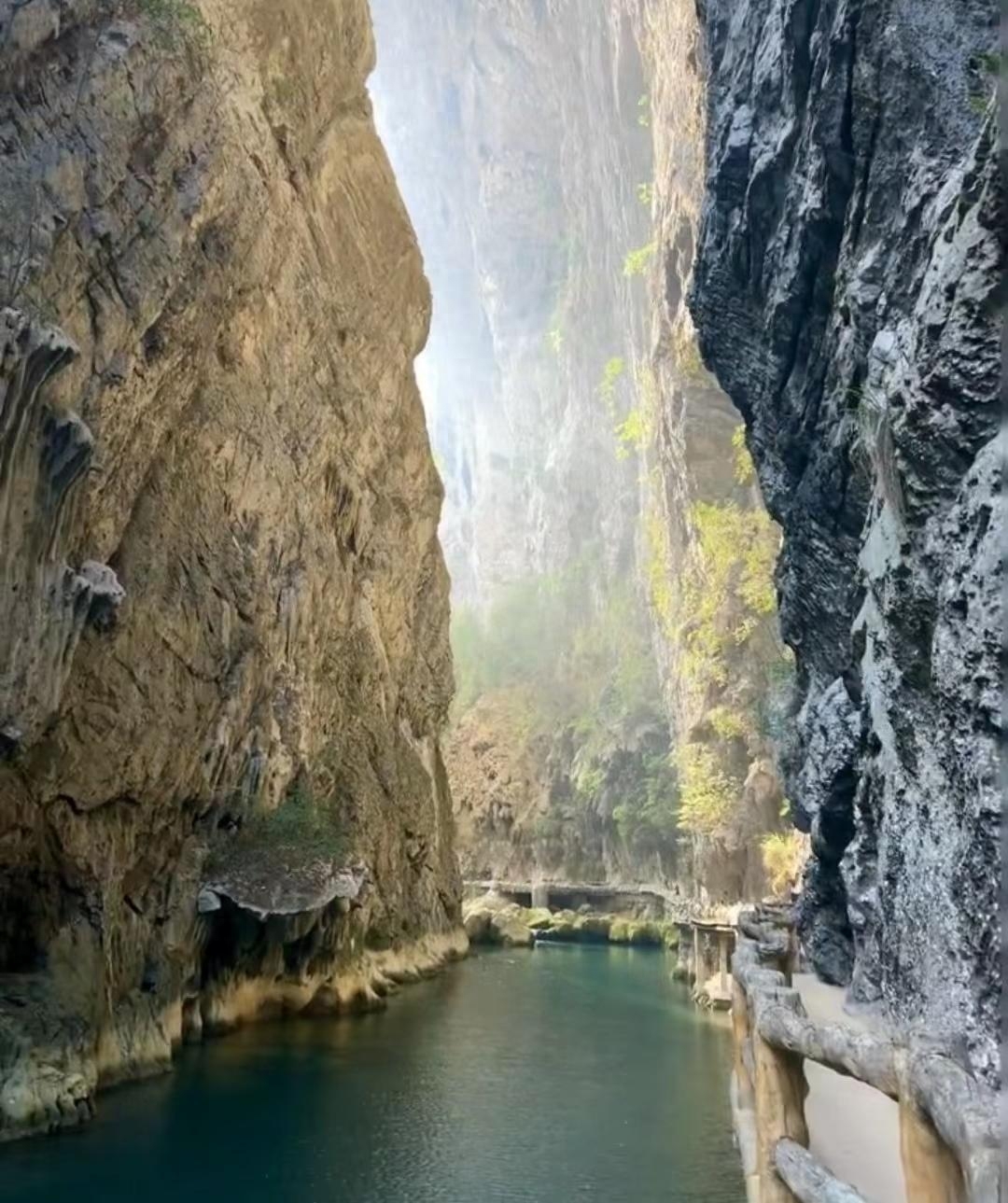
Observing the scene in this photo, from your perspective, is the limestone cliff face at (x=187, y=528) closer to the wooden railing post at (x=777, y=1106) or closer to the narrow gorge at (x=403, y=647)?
the narrow gorge at (x=403, y=647)

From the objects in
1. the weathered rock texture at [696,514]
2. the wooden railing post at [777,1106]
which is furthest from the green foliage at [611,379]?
the wooden railing post at [777,1106]

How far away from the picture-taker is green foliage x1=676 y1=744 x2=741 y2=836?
34312mm

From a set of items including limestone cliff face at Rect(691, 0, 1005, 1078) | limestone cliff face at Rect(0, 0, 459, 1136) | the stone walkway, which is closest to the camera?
the stone walkway

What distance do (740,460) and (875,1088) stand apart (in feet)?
99.1

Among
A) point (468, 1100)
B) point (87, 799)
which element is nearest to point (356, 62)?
point (87, 799)

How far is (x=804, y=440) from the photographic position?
15.7 meters

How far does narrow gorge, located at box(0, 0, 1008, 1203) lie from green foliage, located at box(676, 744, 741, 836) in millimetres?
165

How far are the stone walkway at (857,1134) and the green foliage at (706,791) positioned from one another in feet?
77.8

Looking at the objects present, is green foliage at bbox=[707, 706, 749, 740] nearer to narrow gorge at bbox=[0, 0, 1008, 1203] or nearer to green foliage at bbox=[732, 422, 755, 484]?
narrow gorge at bbox=[0, 0, 1008, 1203]

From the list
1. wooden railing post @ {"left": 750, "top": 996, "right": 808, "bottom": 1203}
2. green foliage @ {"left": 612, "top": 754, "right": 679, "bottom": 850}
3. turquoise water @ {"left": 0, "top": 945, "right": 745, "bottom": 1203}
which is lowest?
turquoise water @ {"left": 0, "top": 945, "right": 745, "bottom": 1203}

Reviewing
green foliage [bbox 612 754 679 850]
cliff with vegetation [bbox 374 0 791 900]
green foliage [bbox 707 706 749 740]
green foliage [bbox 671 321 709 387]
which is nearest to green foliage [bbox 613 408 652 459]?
cliff with vegetation [bbox 374 0 791 900]

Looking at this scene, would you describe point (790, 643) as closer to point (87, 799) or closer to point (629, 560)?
point (87, 799)

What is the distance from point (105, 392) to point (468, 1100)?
11.9 meters

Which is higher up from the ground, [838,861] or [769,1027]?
[838,861]
